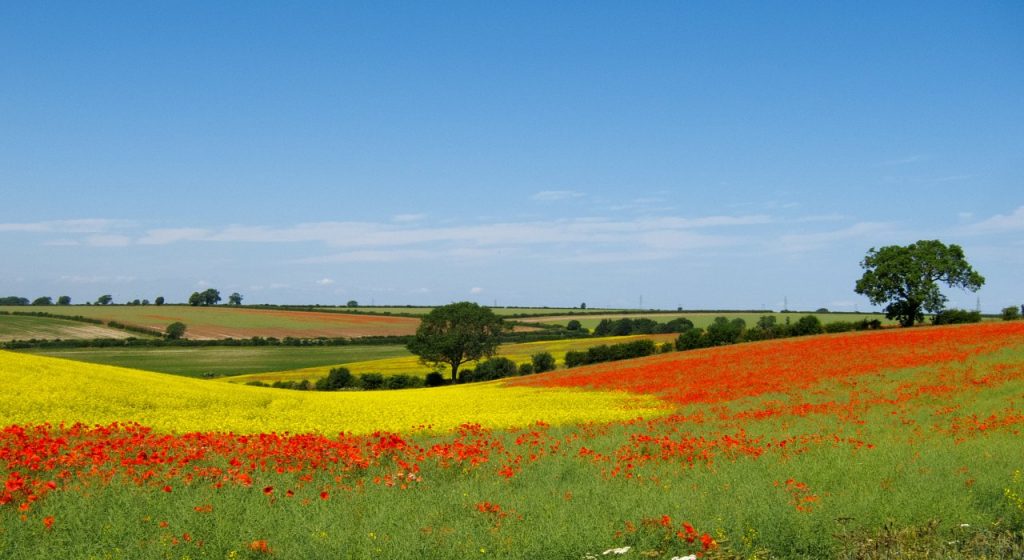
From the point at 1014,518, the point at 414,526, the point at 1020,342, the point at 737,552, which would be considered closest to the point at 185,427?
the point at 414,526

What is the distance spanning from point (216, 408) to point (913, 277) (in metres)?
67.1

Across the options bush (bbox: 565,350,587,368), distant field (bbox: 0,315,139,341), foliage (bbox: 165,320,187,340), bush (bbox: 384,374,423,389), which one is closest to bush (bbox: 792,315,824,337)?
bush (bbox: 565,350,587,368)

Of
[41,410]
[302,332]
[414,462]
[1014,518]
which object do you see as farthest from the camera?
[302,332]

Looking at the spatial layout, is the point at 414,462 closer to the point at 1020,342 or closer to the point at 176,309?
the point at 1020,342

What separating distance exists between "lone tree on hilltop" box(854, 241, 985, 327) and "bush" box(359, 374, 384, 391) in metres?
47.0

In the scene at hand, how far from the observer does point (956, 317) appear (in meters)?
68.0

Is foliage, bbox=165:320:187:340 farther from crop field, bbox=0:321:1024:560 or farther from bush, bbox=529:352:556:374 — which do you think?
crop field, bbox=0:321:1024:560

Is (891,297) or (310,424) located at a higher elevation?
(891,297)

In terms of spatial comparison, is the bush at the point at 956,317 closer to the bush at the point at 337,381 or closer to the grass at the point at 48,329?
the bush at the point at 337,381

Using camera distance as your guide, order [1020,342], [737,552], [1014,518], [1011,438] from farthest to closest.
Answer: [1020,342]
[1011,438]
[1014,518]
[737,552]

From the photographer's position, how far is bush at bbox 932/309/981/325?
221 feet

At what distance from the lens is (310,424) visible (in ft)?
66.7

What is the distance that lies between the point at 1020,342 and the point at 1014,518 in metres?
29.3

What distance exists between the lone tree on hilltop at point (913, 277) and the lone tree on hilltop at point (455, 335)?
37.0 meters
